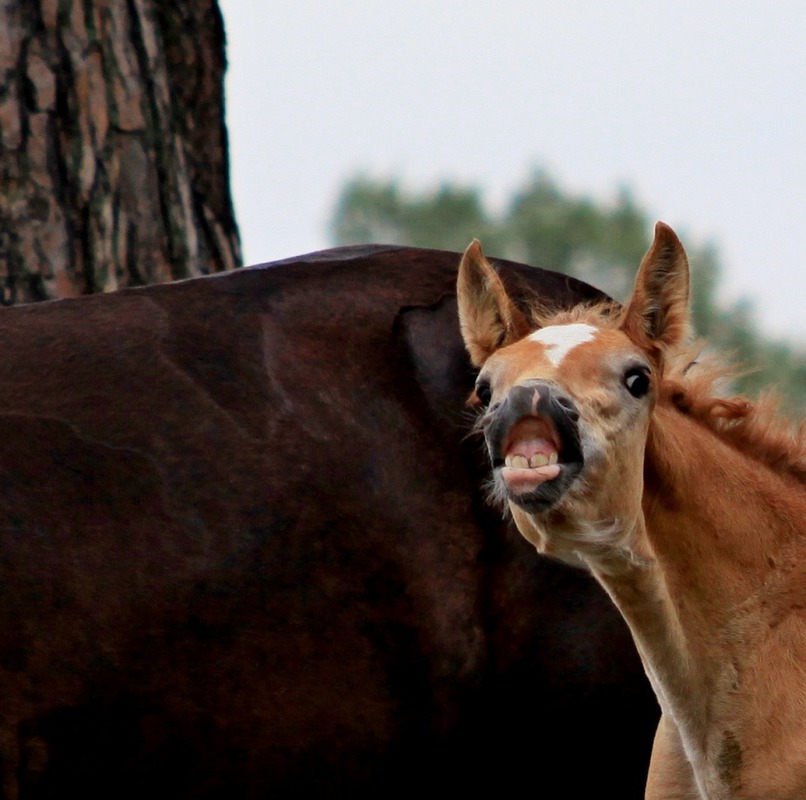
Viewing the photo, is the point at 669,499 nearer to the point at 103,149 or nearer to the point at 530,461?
the point at 530,461

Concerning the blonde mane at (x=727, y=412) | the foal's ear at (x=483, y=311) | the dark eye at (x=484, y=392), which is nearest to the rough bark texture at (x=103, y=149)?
the foal's ear at (x=483, y=311)

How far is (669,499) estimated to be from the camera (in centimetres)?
389

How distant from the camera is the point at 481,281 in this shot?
4.10 metres

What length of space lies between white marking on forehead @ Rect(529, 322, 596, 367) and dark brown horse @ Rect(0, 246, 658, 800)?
0.65m

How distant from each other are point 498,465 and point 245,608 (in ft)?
2.99

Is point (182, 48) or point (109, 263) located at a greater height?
point (182, 48)

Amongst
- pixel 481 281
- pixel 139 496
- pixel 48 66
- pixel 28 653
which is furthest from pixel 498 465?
pixel 48 66

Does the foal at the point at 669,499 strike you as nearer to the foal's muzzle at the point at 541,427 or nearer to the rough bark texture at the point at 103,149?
the foal's muzzle at the point at 541,427

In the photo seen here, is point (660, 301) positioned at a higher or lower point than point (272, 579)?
higher

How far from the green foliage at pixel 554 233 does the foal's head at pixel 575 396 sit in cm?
2328

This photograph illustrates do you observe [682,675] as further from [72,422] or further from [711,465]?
[72,422]

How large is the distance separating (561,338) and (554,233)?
39044 mm

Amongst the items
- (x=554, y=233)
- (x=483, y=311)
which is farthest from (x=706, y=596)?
(x=554, y=233)

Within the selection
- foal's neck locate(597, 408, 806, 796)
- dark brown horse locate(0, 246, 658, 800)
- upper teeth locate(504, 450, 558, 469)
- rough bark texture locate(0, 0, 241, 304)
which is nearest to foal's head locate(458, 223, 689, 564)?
upper teeth locate(504, 450, 558, 469)
